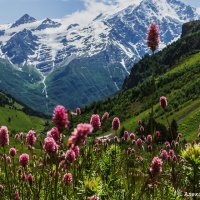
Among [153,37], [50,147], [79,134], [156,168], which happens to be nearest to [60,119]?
[79,134]

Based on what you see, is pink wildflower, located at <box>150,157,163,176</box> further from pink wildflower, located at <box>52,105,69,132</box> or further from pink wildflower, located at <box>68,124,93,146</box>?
pink wildflower, located at <box>68,124,93,146</box>

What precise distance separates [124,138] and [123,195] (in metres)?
5.93

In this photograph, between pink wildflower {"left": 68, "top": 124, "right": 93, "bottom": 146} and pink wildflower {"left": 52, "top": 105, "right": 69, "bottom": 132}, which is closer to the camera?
pink wildflower {"left": 68, "top": 124, "right": 93, "bottom": 146}

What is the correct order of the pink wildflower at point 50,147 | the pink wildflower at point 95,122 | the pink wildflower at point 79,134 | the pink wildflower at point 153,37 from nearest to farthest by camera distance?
1. the pink wildflower at point 79,134
2. the pink wildflower at point 50,147
3. the pink wildflower at point 153,37
4. the pink wildflower at point 95,122

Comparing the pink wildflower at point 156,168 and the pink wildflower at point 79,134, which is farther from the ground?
the pink wildflower at point 79,134

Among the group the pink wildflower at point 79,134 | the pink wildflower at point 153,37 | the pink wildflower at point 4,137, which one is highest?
the pink wildflower at point 153,37

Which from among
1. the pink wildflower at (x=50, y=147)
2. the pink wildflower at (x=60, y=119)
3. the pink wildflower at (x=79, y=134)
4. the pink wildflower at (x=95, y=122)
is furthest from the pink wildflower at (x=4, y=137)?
the pink wildflower at (x=79, y=134)

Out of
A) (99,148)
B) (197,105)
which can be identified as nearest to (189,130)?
(197,105)

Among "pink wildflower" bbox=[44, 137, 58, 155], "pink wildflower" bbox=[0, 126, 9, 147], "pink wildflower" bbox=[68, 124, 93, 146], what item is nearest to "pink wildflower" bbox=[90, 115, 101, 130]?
"pink wildflower" bbox=[44, 137, 58, 155]

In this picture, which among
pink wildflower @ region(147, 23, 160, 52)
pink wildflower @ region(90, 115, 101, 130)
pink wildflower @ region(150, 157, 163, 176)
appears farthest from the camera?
pink wildflower @ region(90, 115, 101, 130)

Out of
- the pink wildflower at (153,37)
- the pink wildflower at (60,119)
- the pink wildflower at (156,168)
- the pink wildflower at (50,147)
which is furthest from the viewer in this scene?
the pink wildflower at (153,37)

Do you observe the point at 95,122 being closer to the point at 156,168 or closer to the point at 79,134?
the point at 156,168

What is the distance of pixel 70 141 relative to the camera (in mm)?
4629

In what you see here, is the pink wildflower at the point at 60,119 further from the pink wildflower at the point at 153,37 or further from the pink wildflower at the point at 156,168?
the pink wildflower at the point at 153,37
